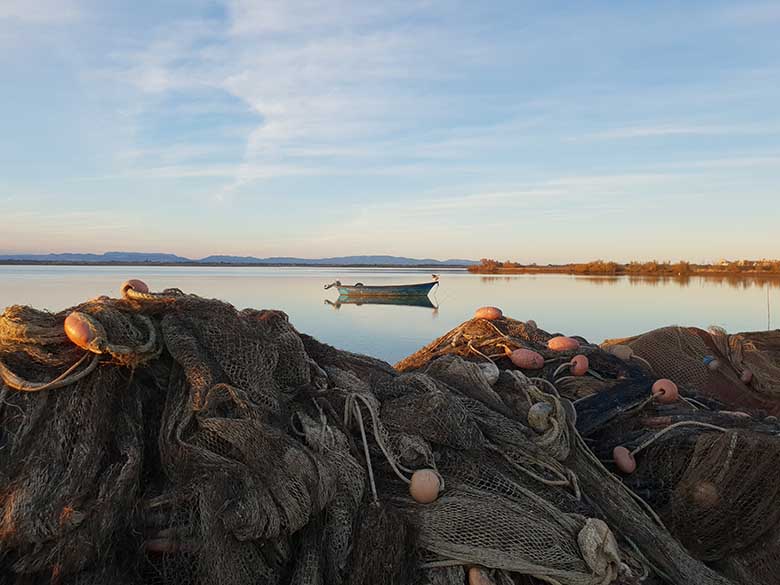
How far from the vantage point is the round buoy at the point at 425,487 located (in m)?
2.32

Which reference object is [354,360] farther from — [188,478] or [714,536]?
[714,536]

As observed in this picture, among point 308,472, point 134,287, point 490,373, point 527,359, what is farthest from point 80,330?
point 527,359

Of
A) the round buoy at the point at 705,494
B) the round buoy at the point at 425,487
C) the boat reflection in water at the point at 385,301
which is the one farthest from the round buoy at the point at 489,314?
the boat reflection in water at the point at 385,301

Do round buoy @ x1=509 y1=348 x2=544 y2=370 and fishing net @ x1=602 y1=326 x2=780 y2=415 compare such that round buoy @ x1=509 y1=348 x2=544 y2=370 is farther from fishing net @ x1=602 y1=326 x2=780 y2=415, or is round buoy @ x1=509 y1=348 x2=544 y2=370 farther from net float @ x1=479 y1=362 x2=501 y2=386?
fishing net @ x1=602 y1=326 x2=780 y2=415

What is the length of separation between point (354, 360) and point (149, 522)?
57.7 inches

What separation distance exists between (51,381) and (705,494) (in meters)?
2.74

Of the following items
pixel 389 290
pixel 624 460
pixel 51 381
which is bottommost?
pixel 389 290

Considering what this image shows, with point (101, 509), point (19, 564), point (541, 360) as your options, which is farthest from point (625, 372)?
point (19, 564)

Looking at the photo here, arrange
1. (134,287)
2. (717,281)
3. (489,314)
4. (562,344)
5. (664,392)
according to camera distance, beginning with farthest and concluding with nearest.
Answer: (717,281) → (489,314) → (562,344) → (664,392) → (134,287)

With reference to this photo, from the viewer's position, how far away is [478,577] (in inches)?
85.6

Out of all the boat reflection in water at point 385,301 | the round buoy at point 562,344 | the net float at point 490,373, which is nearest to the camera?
the net float at point 490,373

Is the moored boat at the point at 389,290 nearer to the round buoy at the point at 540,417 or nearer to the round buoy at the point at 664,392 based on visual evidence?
the round buoy at the point at 664,392

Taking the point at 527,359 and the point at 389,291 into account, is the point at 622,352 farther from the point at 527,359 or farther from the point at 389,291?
the point at 389,291

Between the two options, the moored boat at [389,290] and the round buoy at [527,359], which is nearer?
the round buoy at [527,359]
